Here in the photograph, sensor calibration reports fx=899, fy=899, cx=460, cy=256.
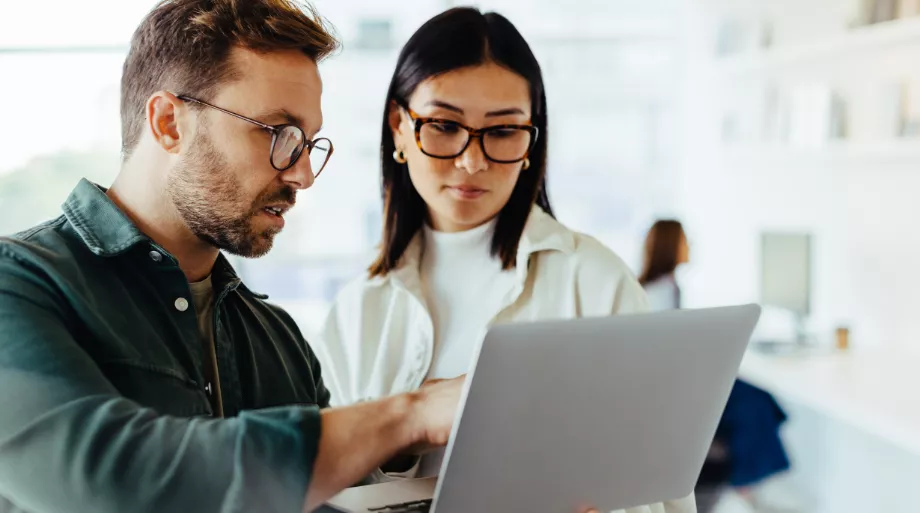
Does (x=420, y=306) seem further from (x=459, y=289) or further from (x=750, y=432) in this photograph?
(x=750, y=432)

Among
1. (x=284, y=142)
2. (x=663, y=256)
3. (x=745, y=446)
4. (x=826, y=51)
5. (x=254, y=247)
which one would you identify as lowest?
(x=745, y=446)

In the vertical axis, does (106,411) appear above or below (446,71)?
below

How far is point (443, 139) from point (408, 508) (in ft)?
1.85

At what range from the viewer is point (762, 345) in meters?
2.83

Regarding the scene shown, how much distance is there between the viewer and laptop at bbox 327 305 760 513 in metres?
0.75

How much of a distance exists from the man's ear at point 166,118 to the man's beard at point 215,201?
2 centimetres

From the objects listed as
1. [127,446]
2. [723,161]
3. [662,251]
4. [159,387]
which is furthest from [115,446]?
[723,161]

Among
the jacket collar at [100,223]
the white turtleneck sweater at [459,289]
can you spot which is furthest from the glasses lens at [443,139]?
the jacket collar at [100,223]

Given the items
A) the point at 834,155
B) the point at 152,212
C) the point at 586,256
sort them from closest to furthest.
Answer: the point at 152,212 → the point at 586,256 → the point at 834,155

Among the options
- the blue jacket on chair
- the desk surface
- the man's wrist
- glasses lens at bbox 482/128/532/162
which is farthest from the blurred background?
the man's wrist

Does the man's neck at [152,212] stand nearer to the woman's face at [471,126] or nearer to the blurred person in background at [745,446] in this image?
the woman's face at [471,126]

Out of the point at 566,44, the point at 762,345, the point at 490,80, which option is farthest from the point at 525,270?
the point at 566,44

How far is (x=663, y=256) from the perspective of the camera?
9.53 feet

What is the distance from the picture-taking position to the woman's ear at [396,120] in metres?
1.33
